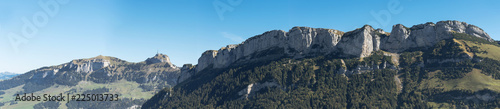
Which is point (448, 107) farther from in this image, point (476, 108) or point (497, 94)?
point (497, 94)

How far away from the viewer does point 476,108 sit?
190 m

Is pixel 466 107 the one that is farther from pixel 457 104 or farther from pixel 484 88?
pixel 484 88

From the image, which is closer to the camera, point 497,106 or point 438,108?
point 497,106

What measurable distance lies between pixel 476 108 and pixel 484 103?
22.8ft

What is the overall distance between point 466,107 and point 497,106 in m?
16.8

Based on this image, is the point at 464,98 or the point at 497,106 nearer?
the point at 497,106

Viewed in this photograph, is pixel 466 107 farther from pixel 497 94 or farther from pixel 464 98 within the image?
pixel 497 94

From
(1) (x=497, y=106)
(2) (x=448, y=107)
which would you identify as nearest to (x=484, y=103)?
(1) (x=497, y=106)

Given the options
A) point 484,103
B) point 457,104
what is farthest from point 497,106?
point 457,104

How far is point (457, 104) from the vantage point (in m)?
198

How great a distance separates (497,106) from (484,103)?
661 cm

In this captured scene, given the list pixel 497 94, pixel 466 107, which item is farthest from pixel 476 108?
pixel 497 94

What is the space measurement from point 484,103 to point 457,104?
577 inches

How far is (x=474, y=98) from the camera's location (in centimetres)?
19650
